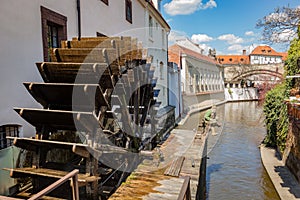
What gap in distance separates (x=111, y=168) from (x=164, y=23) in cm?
1162

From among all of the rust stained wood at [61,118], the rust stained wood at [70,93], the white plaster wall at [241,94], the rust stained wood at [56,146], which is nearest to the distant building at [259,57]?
the white plaster wall at [241,94]

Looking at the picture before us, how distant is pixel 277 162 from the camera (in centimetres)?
822

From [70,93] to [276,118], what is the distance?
811 centimetres

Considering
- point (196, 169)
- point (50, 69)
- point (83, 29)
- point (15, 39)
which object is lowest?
point (196, 169)

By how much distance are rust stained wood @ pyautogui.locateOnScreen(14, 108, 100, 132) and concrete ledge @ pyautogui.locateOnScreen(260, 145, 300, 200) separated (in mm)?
4934

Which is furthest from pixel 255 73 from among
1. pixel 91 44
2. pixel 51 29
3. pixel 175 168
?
pixel 91 44

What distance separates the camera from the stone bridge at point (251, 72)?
34281 millimetres

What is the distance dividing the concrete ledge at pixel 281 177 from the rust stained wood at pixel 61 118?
4.93 meters

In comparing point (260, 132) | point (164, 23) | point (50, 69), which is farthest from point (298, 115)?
point (164, 23)

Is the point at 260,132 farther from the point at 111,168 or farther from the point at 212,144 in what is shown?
the point at 111,168

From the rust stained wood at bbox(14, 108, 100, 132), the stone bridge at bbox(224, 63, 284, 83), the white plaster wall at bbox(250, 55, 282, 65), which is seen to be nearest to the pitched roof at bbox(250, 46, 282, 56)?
the white plaster wall at bbox(250, 55, 282, 65)

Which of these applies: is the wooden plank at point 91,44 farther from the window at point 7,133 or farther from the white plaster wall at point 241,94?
the white plaster wall at point 241,94

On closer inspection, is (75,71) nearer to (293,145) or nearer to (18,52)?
(18,52)

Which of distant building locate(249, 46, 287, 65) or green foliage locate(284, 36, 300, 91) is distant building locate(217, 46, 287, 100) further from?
green foliage locate(284, 36, 300, 91)
